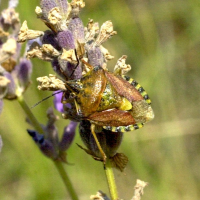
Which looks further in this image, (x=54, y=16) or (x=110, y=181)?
(x=110, y=181)

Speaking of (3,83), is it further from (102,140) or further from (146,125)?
(146,125)

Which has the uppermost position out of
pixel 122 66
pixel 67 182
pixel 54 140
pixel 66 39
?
pixel 66 39

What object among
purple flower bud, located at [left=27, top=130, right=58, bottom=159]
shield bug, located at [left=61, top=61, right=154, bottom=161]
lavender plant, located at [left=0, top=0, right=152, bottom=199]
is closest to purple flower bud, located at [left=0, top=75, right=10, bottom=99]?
lavender plant, located at [left=0, top=0, right=152, bottom=199]

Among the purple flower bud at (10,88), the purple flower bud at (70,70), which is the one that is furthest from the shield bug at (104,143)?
the purple flower bud at (10,88)

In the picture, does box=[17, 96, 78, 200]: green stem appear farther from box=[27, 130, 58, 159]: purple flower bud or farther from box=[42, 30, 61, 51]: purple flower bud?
box=[42, 30, 61, 51]: purple flower bud

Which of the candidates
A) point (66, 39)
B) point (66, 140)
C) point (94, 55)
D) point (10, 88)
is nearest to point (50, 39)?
point (66, 39)

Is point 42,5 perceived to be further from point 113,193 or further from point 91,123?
point 113,193

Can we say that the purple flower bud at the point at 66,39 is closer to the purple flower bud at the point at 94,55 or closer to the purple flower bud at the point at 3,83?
the purple flower bud at the point at 94,55

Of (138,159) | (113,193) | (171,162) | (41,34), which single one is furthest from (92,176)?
(41,34)
